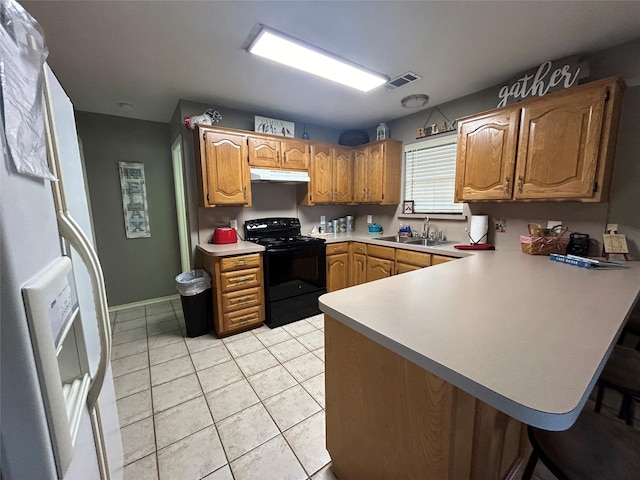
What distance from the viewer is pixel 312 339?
2604 millimetres

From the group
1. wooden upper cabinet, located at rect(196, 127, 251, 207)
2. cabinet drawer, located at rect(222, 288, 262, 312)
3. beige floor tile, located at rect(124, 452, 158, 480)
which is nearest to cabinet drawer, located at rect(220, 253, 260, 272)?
cabinet drawer, located at rect(222, 288, 262, 312)

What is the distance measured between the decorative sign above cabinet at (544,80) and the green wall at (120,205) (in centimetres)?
391

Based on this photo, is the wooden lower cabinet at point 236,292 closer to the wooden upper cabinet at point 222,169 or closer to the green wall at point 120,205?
the wooden upper cabinet at point 222,169

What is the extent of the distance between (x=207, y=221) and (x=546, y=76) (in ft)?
11.1

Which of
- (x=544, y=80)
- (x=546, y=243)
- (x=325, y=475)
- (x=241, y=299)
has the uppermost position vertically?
(x=544, y=80)

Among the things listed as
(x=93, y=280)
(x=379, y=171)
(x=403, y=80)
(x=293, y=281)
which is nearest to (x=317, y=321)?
(x=293, y=281)

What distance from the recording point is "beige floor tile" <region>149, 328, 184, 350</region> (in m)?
2.56

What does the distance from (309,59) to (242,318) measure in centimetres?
244

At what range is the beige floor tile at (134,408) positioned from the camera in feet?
5.48

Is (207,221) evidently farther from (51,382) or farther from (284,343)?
(51,382)

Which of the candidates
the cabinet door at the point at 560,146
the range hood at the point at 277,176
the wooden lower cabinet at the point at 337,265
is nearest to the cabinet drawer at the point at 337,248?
the wooden lower cabinet at the point at 337,265

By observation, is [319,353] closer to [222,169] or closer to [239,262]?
[239,262]

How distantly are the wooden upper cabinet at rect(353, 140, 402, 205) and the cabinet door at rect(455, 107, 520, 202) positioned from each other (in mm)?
976

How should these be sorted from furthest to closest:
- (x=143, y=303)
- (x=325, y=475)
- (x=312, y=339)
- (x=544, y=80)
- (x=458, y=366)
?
(x=143, y=303) → (x=312, y=339) → (x=544, y=80) → (x=325, y=475) → (x=458, y=366)
